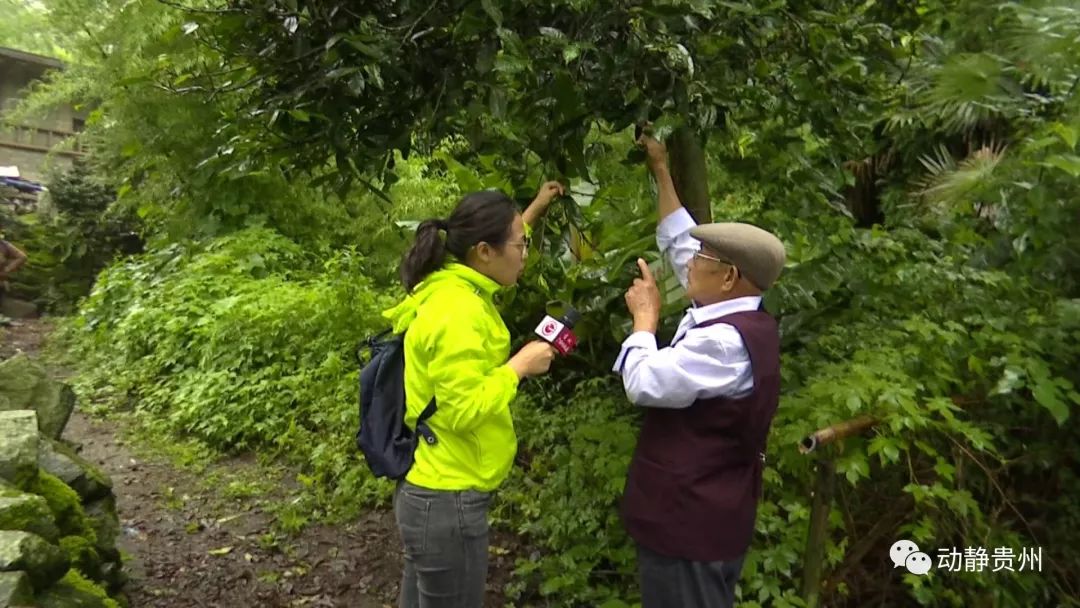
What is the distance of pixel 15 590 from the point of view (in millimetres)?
2340

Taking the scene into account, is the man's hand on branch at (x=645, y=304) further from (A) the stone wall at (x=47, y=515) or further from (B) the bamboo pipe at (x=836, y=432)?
(A) the stone wall at (x=47, y=515)

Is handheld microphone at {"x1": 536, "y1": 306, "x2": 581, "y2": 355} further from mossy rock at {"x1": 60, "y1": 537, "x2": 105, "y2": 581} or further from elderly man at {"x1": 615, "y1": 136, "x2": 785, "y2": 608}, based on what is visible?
mossy rock at {"x1": 60, "y1": 537, "x2": 105, "y2": 581}

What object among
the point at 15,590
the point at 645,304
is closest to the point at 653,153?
the point at 645,304

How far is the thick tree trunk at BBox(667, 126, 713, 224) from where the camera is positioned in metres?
2.76

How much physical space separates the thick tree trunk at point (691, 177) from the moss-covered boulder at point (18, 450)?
2.86 meters

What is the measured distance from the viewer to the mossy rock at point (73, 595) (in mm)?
2684

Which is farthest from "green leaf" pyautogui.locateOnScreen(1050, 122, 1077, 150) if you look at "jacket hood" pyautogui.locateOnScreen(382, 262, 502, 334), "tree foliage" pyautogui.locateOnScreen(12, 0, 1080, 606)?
"jacket hood" pyautogui.locateOnScreen(382, 262, 502, 334)

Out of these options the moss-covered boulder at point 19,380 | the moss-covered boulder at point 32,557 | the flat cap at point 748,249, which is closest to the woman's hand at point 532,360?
the flat cap at point 748,249

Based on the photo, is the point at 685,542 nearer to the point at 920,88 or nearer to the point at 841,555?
the point at 841,555

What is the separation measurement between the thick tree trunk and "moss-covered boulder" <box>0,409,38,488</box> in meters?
2.86

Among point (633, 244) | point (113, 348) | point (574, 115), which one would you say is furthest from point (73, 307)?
point (574, 115)

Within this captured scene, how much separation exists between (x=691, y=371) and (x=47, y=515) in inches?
100

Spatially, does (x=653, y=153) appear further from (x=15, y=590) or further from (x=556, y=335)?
(x=15, y=590)

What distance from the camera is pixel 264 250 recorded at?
859cm
